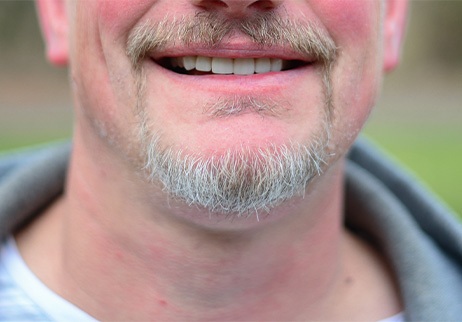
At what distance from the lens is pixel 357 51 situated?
1.88 m

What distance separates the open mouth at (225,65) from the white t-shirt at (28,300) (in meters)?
0.66

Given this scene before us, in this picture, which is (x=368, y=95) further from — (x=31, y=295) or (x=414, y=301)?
(x=31, y=295)

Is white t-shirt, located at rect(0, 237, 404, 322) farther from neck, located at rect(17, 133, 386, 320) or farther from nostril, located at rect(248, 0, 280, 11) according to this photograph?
nostril, located at rect(248, 0, 280, 11)

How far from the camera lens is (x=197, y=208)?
1784 millimetres

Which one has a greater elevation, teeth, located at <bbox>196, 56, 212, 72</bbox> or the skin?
teeth, located at <bbox>196, 56, 212, 72</bbox>

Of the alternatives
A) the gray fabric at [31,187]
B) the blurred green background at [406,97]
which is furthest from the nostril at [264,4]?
the blurred green background at [406,97]

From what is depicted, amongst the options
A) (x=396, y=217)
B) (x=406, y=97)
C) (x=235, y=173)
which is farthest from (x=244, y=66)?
(x=406, y=97)

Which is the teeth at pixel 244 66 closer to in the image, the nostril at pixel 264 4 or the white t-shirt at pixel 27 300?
the nostril at pixel 264 4

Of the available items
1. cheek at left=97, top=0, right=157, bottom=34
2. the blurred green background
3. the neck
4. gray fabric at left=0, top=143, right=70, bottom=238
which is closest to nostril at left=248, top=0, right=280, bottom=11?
cheek at left=97, top=0, right=157, bottom=34

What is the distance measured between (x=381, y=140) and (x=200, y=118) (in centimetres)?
880

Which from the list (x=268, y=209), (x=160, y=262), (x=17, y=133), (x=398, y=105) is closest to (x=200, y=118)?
(x=268, y=209)

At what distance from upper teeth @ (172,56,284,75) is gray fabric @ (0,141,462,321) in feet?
2.17

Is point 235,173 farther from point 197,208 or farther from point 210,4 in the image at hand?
point 210,4

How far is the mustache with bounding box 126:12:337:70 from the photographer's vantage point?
169cm
